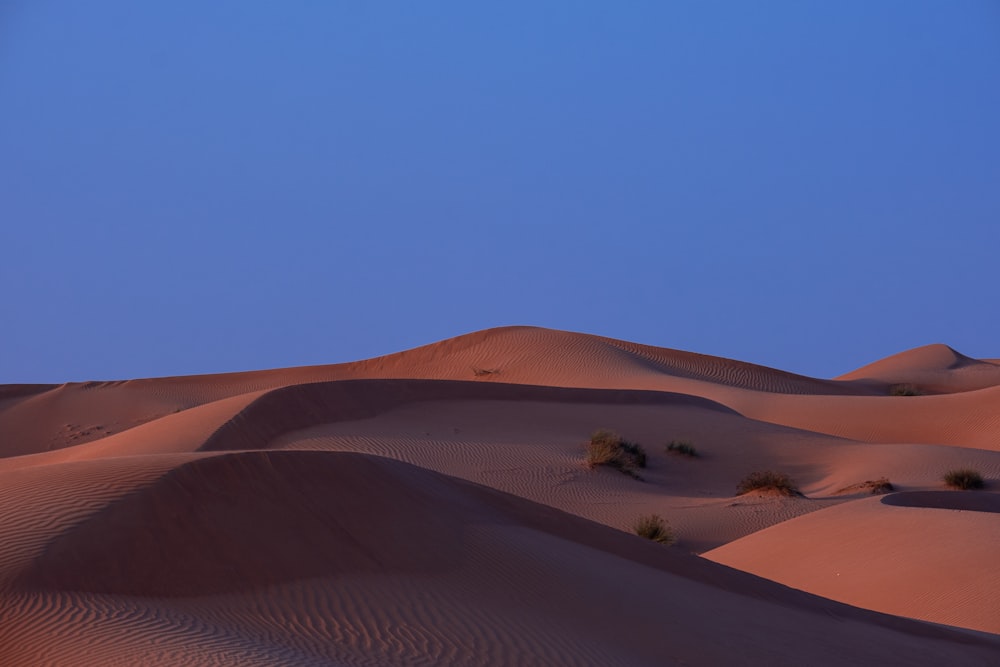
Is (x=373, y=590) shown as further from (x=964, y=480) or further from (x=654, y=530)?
(x=964, y=480)

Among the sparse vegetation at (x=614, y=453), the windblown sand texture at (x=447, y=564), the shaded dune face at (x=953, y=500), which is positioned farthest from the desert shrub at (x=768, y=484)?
the shaded dune face at (x=953, y=500)

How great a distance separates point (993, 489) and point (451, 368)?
2627 cm

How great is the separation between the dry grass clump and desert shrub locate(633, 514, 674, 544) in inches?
312

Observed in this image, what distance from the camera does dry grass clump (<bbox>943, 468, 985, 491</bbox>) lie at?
78.5 ft

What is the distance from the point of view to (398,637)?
8172mm

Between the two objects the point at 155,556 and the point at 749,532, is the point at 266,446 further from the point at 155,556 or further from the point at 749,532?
the point at 155,556

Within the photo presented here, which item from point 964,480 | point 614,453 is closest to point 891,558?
point 614,453

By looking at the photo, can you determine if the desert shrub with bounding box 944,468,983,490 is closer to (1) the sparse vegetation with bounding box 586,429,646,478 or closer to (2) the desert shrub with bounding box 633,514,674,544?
(1) the sparse vegetation with bounding box 586,429,646,478

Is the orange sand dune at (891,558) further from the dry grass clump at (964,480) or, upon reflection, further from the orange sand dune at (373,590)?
the dry grass clump at (964,480)

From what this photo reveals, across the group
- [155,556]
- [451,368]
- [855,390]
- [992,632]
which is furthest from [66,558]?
[855,390]

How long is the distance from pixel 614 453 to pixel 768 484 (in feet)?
10.3

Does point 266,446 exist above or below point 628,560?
above

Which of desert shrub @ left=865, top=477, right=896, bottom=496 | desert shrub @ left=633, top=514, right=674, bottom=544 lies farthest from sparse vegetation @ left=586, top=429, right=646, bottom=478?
desert shrub @ left=865, top=477, right=896, bottom=496

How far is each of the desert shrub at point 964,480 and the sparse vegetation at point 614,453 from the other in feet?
20.4
